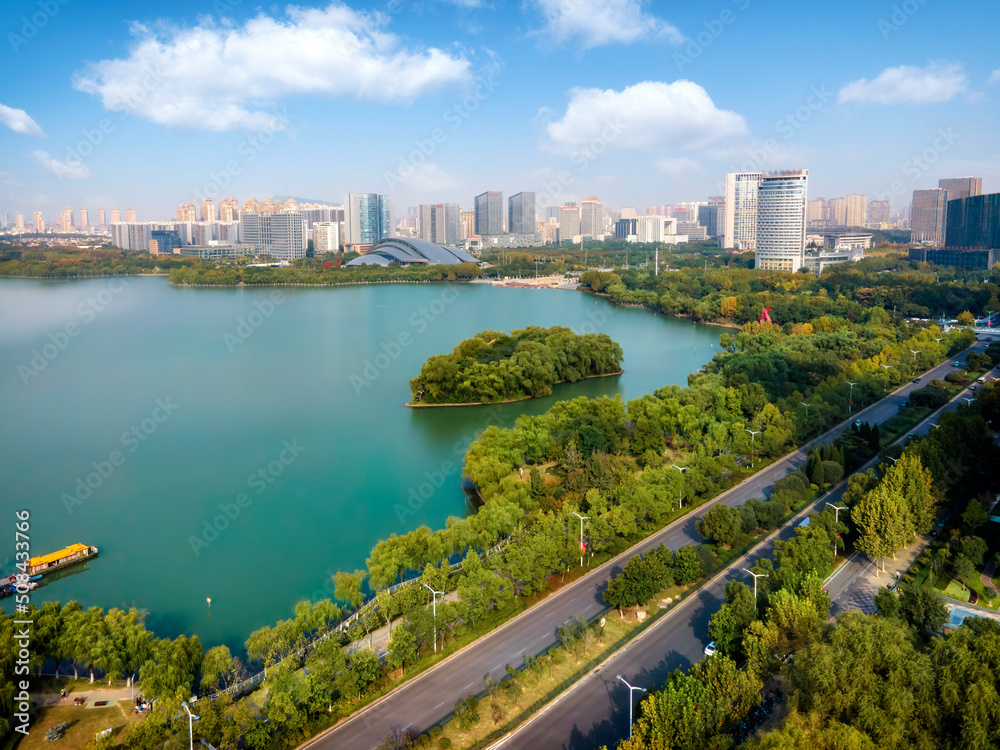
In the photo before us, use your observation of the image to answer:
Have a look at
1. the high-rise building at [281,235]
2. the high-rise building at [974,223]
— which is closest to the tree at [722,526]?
the high-rise building at [974,223]

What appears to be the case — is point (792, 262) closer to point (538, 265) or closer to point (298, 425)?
point (538, 265)

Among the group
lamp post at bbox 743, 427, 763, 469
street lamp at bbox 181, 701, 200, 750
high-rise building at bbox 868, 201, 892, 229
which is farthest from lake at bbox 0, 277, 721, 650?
high-rise building at bbox 868, 201, 892, 229

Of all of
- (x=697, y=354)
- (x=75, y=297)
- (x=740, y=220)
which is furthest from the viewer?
(x=740, y=220)

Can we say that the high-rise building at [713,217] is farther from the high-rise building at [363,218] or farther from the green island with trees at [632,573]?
the green island with trees at [632,573]

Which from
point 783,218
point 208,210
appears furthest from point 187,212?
point 783,218

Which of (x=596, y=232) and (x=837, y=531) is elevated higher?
(x=596, y=232)

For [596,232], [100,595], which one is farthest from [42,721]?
[596,232]

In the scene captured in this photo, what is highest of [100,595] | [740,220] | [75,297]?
[740,220]

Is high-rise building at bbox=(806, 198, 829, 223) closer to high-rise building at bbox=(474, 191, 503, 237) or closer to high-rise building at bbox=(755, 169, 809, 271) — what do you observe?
high-rise building at bbox=(474, 191, 503, 237)
